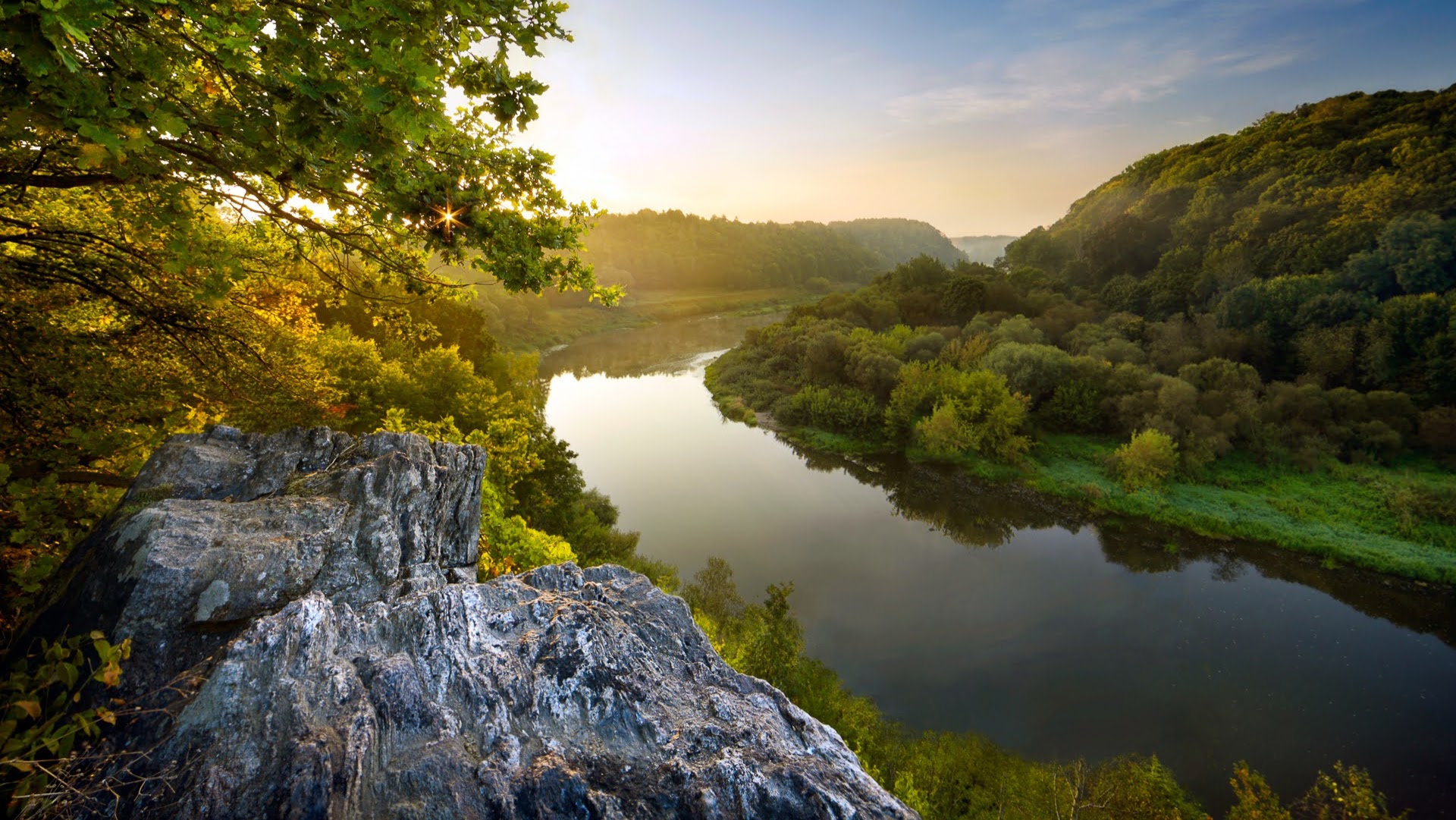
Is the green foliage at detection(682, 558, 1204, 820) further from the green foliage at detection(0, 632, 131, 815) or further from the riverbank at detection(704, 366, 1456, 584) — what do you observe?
the riverbank at detection(704, 366, 1456, 584)

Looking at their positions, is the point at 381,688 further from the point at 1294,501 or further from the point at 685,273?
the point at 685,273

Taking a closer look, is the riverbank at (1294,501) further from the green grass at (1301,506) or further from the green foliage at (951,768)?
the green foliage at (951,768)

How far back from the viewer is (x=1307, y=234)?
4053cm

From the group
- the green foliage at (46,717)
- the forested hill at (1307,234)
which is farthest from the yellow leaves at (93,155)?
the forested hill at (1307,234)

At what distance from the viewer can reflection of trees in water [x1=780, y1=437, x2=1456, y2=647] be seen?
65.3ft

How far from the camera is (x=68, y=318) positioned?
18.8ft

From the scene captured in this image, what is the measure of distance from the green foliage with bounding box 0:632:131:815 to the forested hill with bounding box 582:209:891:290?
10293cm

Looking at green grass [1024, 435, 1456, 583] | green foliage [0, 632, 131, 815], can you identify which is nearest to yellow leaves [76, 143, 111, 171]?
green foliage [0, 632, 131, 815]

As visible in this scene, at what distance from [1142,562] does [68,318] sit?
29.9 m

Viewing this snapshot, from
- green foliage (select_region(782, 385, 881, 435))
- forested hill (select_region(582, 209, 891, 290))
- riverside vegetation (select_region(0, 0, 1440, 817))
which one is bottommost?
green foliage (select_region(782, 385, 881, 435))

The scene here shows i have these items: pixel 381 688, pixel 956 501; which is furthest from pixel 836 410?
pixel 381 688

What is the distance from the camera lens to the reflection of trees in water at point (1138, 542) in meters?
19.9

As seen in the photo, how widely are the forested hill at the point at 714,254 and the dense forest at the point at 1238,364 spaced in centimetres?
7306

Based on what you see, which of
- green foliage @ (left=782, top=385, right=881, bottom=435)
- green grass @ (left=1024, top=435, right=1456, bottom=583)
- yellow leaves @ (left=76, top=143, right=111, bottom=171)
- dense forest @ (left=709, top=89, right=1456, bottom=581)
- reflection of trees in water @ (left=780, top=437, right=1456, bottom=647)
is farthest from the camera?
green foliage @ (left=782, top=385, right=881, bottom=435)
